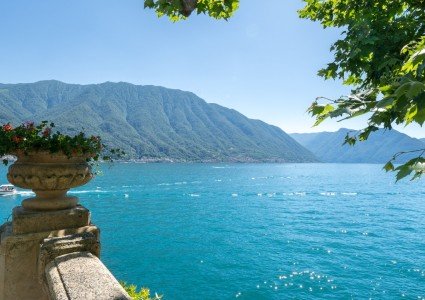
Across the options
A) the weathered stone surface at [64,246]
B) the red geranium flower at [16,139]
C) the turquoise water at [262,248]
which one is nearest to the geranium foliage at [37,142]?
the red geranium flower at [16,139]

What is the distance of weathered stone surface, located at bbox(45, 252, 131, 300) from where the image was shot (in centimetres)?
240

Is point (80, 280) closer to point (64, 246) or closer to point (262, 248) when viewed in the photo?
point (64, 246)

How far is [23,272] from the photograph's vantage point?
321 cm

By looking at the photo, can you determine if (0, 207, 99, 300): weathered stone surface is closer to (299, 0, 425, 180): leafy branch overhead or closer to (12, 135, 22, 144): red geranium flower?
(12, 135, 22, 144): red geranium flower

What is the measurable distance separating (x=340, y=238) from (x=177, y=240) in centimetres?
2292

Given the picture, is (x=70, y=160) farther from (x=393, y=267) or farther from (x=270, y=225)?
(x=270, y=225)

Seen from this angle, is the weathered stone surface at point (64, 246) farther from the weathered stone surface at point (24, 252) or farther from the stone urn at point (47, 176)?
the stone urn at point (47, 176)

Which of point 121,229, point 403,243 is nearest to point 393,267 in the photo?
point 403,243

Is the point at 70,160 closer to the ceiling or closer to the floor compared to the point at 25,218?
closer to the ceiling

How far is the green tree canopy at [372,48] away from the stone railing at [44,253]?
8.20 feet

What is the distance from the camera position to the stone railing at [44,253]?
2.86 meters

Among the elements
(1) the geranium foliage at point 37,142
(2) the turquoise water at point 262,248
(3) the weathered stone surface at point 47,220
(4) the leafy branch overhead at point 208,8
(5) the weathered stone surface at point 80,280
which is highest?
(4) the leafy branch overhead at point 208,8

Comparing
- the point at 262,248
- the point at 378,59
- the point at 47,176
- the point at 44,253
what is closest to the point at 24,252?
the point at 44,253

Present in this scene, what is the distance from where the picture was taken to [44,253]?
3043mm
